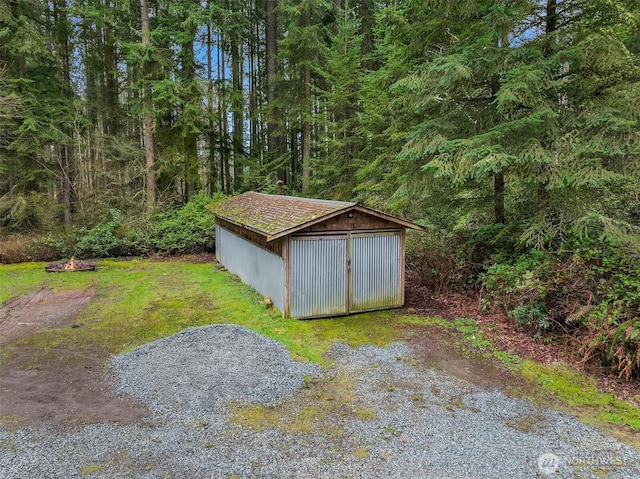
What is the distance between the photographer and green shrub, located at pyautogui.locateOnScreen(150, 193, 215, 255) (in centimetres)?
1459

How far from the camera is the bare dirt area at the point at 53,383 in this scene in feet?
14.2

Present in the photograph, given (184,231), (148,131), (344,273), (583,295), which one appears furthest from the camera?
(148,131)

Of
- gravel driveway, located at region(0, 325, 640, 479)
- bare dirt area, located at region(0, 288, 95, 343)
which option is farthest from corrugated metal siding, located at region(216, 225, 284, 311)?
bare dirt area, located at region(0, 288, 95, 343)

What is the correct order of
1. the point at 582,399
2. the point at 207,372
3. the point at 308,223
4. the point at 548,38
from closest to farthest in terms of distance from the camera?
1. the point at 582,399
2. the point at 207,372
3. the point at 548,38
4. the point at 308,223

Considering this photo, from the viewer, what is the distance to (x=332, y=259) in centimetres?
767

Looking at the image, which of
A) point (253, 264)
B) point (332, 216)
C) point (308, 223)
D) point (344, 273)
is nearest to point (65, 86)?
point (253, 264)

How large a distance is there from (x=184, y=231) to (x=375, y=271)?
9.63 m

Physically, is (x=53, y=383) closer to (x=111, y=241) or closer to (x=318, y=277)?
(x=318, y=277)

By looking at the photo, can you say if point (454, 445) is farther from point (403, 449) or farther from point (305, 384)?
point (305, 384)

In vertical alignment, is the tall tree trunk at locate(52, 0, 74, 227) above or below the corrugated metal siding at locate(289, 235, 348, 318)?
above

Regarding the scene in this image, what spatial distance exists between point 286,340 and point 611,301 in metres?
5.14

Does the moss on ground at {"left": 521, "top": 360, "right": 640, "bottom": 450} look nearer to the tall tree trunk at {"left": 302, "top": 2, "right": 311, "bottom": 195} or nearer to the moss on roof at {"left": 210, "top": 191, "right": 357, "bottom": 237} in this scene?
the moss on roof at {"left": 210, "top": 191, "right": 357, "bottom": 237}

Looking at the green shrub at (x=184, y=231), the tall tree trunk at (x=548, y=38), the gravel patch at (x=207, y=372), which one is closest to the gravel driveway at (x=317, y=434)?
the gravel patch at (x=207, y=372)

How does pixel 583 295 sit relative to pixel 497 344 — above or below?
above
